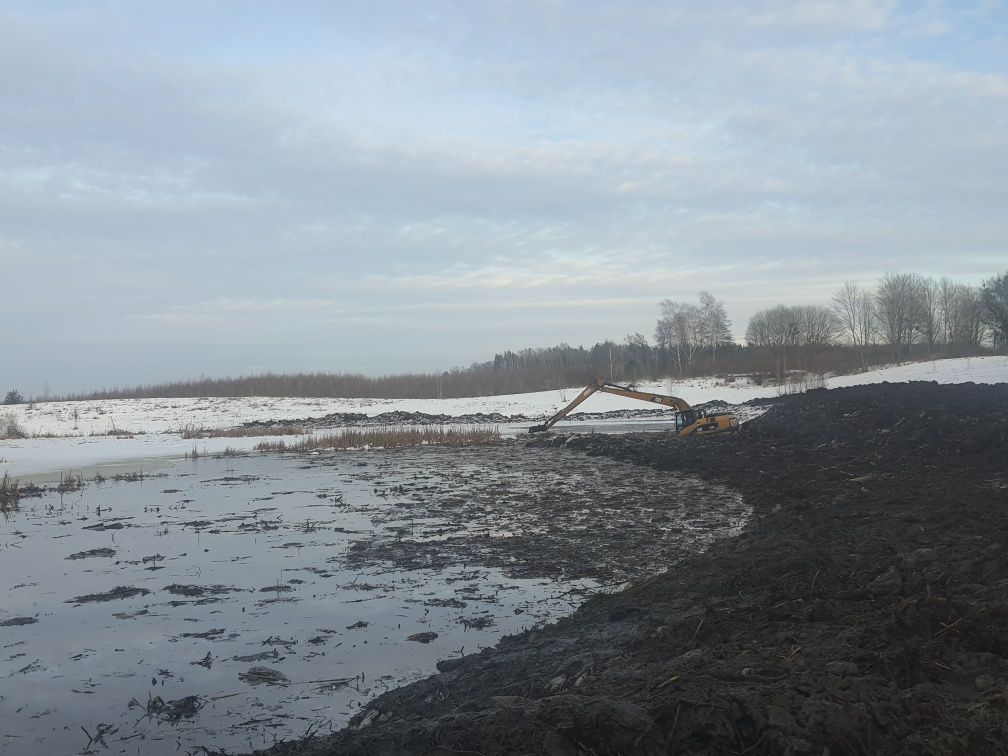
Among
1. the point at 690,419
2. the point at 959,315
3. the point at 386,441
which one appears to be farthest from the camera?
the point at 959,315

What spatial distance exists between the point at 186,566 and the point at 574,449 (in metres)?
17.3

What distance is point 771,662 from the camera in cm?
416

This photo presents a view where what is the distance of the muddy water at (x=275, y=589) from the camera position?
202 inches

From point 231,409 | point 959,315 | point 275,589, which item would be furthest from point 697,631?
point 959,315

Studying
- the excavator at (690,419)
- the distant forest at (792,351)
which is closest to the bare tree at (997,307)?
the distant forest at (792,351)

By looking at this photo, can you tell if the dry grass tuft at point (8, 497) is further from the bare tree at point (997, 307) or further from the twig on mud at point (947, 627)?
the bare tree at point (997, 307)

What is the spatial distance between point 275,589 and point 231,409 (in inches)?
1948

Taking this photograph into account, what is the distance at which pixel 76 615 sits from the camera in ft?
24.1

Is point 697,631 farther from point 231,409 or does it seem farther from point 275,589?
point 231,409

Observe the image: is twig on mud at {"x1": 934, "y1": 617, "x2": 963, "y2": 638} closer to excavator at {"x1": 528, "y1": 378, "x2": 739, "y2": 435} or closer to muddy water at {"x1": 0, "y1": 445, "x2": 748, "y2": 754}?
muddy water at {"x1": 0, "y1": 445, "x2": 748, "y2": 754}

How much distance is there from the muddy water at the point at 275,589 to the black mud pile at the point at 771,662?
79cm

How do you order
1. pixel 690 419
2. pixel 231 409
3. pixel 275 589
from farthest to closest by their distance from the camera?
1. pixel 231 409
2. pixel 690 419
3. pixel 275 589

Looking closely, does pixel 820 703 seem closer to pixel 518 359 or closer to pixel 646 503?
pixel 646 503

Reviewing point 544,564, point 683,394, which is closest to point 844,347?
point 683,394
